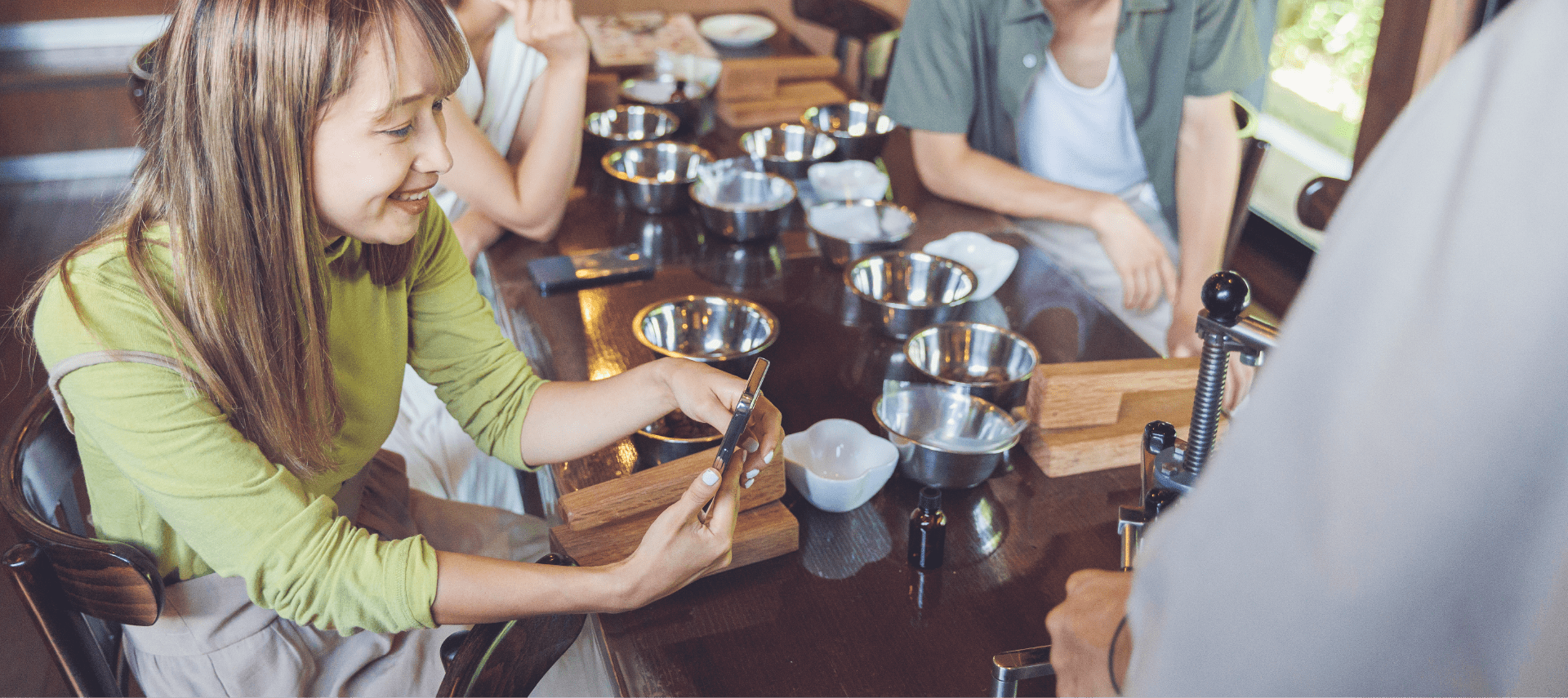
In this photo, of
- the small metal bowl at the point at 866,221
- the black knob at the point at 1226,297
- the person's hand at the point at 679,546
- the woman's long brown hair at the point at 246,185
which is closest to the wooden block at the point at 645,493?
the person's hand at the point at 679,546

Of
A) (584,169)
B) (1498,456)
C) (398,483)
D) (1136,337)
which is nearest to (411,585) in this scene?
(398,483)

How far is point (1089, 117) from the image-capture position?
7.80 feet

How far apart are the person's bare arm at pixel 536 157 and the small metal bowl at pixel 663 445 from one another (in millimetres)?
704

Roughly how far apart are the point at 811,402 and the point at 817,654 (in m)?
0.46

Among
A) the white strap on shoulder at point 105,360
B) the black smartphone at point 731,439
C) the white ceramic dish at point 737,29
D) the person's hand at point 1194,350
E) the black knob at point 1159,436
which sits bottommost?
the person's hand at point 1194,350

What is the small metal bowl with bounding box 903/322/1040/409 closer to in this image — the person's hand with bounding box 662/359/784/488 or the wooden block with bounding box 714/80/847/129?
the person's hand with bounding box 662/359/784/488

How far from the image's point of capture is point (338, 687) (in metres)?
1.16

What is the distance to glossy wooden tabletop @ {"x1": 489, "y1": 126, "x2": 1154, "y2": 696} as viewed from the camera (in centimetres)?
96

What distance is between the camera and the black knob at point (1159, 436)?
0.92 metres

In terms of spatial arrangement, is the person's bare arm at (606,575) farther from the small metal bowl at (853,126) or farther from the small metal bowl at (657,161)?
the small metal bowl at (853,126)

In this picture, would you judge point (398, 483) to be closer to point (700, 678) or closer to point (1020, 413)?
point (700, 678)

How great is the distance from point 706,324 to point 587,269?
27 centimetres

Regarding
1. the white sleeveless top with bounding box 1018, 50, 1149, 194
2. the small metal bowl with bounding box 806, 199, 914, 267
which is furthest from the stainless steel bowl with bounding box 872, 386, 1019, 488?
the white sleeveless top with bounding box 1018, 50, 1149, 194

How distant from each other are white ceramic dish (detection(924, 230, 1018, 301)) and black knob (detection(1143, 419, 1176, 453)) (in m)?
0.76
